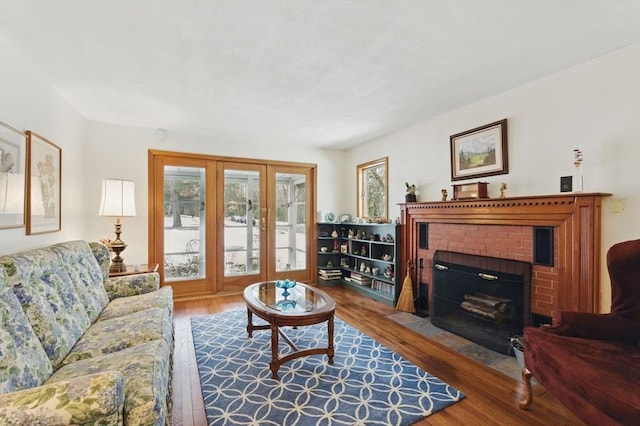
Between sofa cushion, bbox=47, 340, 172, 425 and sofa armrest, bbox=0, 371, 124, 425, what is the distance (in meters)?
0.11

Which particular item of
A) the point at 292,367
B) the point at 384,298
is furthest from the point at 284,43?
the point at 384,298

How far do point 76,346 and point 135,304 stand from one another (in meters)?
0.68

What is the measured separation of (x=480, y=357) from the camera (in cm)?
254

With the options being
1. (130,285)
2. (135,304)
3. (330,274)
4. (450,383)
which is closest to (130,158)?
(130,285)

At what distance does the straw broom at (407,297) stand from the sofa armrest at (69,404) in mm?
3138

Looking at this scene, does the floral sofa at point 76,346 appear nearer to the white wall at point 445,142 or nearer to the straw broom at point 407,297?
the white wall at point 445,142

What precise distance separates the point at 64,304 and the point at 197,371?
3.40 ft

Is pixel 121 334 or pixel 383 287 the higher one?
pixel 121 334

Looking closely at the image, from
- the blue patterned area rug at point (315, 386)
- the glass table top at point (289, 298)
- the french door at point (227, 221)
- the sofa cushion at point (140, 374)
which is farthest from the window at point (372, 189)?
the sofa cushion at point (140, 374)

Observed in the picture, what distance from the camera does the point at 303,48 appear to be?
7.03 feet

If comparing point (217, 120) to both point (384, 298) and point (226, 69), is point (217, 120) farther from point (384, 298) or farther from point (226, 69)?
point (384, 298)

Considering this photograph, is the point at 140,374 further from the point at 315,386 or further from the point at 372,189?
the point at 372,189

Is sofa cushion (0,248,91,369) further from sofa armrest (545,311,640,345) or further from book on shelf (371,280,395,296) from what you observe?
book on shelf (371,280,395,296)

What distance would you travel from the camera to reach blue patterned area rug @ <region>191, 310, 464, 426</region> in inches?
72.1
